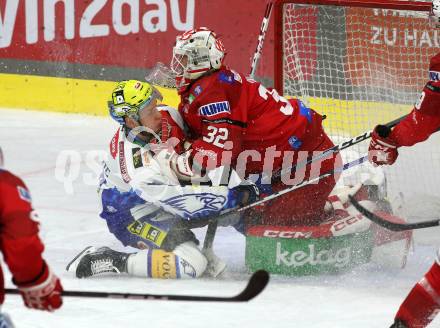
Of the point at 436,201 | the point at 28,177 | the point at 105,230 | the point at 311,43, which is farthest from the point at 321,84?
the point at 28,177

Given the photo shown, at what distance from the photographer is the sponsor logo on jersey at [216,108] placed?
4.34 m

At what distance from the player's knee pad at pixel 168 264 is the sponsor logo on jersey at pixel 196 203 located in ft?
0.54

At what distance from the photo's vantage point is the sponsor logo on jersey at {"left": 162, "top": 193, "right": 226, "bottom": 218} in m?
4.41

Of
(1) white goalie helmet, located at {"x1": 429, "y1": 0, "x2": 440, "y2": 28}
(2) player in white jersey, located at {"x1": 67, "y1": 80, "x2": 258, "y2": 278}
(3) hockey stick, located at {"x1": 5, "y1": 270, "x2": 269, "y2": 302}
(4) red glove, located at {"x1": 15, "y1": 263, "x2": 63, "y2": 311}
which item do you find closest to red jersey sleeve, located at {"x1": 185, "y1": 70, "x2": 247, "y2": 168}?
(2) player in white jersey, located at {"x1": 67, "y1": 80, "x2": 258, "y2": 278}

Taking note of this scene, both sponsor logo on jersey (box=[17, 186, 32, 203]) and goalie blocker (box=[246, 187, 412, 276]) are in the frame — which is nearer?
sponsor logo on jersey (box=[17, 186, 32, 203])

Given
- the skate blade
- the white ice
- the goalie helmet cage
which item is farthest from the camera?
the goalie helmet cage

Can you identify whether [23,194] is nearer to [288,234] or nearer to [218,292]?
[218,292]

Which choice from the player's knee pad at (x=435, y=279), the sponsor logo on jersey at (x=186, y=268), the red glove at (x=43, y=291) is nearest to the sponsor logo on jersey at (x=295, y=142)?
the sponsor logo on jersey at (x=186, y=268)

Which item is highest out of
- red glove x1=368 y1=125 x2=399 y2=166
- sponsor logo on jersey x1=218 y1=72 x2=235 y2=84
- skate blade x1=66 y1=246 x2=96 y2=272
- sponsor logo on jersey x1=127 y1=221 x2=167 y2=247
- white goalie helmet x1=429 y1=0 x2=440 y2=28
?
white goalie helmet x1=429 y1=0 x2=440 y2=28

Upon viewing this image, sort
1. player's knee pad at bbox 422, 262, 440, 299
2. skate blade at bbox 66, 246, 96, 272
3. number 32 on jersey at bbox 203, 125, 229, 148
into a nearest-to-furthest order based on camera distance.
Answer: player's knee pad at bbox 422, 262, 440, 299 < number 32 on jersey at bbox 203, 125, 229, 148 < skate blade at bbox 66, 246, 96, 272

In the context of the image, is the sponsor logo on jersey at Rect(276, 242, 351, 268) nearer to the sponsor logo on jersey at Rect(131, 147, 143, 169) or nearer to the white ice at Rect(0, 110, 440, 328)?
the white ice at Rect(0, 110, 440, 328)

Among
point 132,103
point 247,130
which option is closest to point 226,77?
point 247,130

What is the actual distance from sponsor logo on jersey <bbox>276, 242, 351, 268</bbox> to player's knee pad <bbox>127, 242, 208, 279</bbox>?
32cm

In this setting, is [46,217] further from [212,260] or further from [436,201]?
[436,201]
